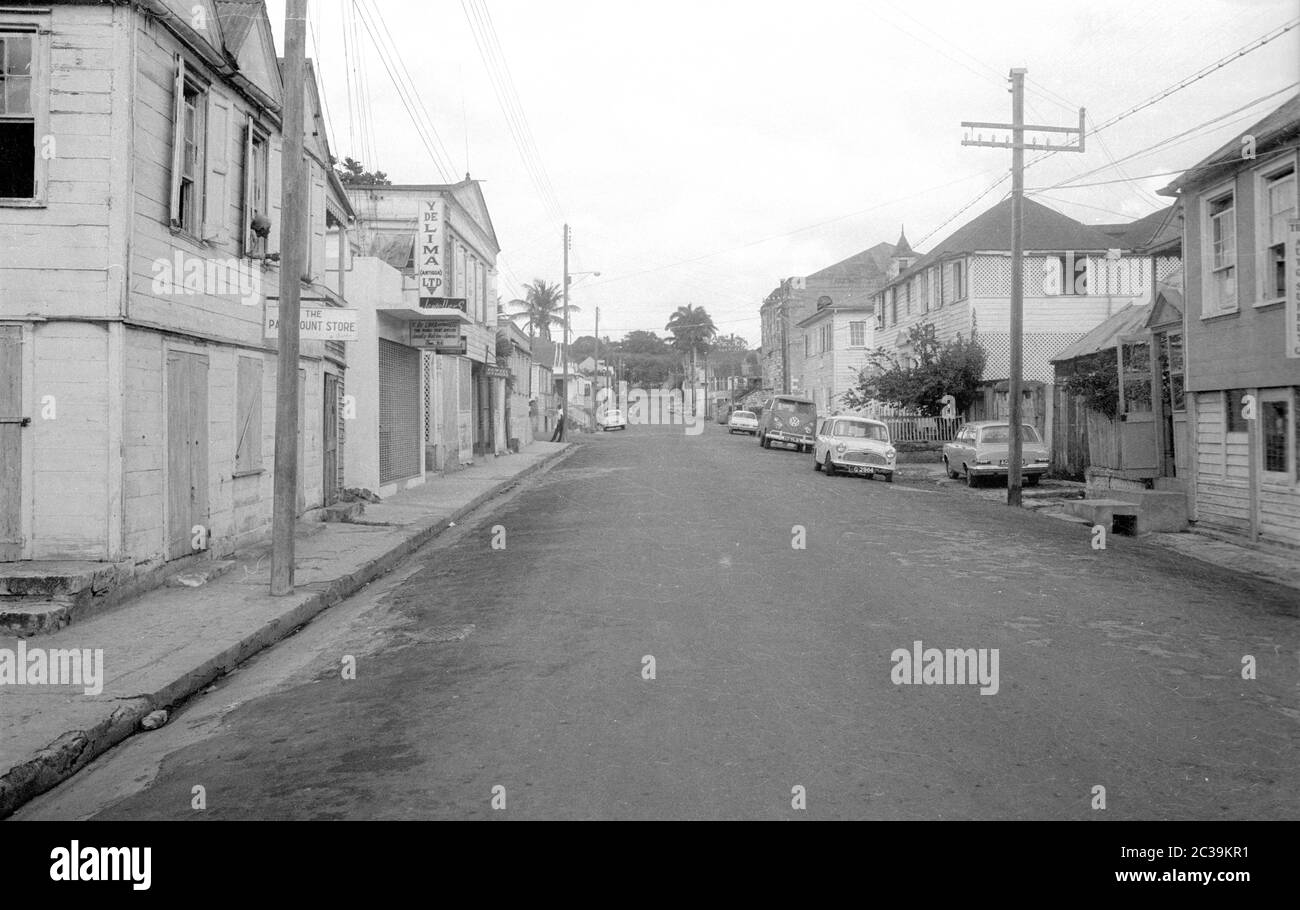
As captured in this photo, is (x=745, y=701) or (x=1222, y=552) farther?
(x=1222, y=552)

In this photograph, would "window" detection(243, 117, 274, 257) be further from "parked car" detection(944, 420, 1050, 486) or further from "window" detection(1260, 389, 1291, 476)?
"parked car" detection(944, 420, 1050, 486)

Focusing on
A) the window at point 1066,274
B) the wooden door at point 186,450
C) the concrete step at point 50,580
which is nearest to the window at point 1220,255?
the wooden door at point 186,450

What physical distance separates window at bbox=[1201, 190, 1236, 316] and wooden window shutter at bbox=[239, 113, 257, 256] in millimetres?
13863

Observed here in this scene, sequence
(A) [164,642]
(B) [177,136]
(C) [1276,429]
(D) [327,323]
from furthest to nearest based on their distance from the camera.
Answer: (C) [1276,429] → (D) [327,323] → (B) [177,136] → (A) [164,642]

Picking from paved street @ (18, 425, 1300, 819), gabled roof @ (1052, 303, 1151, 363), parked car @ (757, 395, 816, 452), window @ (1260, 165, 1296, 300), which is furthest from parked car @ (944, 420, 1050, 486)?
parked car @ (757, 395, 816, 452)

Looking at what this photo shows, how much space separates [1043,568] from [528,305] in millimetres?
65213

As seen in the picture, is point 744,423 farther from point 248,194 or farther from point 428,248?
point 248,194

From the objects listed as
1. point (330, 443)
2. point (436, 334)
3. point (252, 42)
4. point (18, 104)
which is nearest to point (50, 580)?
point (18, 104)

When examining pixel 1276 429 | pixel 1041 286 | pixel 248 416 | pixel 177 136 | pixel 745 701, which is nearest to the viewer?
pixel 745 701

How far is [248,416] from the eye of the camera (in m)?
13.7

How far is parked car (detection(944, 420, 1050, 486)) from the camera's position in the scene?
24.6 metres

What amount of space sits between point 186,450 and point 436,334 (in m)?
11.9

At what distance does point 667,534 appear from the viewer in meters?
14.5

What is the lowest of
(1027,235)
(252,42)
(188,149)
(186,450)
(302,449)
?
(186,450)
